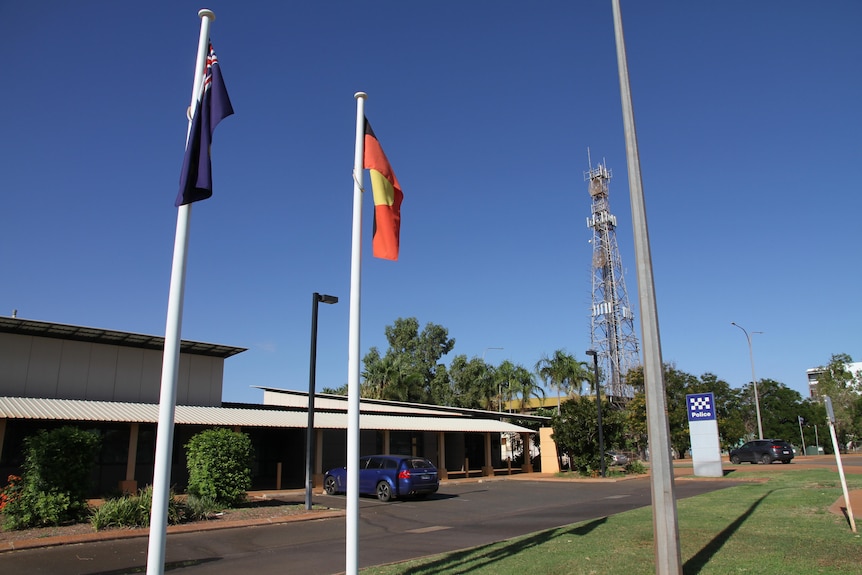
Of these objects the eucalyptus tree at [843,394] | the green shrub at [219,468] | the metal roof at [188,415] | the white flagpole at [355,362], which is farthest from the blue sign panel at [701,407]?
the eucalyptus tree at [843,394]

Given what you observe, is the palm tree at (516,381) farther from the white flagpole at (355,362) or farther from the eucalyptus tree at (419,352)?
the white flagpole at (355,362)

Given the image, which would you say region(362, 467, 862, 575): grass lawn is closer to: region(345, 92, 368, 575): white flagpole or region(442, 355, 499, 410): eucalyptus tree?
region(345, 92, 368, 575): white flagpole

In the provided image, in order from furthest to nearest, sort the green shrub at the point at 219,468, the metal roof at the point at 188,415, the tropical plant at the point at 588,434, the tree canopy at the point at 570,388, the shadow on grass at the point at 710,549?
1. the tree canopy at the point at 570,388
2. the tropical plant at the point at 588,434
3. the metal roof at the point at 188,415
4. the green shrub at the point at 219,468
5. the shadow on grass at the point at 710,549

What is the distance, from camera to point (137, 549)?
11.1 m

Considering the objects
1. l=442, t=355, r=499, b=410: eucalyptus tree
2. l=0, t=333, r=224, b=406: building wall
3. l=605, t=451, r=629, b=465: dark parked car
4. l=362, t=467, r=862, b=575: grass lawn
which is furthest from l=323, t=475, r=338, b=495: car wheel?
l=442, t=355, r=499, b=410: eucalyptus tree

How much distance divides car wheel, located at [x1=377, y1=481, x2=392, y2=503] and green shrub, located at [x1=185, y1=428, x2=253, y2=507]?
4964 millimetres

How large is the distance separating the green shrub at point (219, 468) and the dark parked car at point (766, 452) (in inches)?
1339

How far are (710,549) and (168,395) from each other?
7923 mm

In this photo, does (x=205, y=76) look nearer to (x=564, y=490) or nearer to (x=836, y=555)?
(x=836, y=555)

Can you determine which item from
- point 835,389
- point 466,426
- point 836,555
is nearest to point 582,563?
point 836,555

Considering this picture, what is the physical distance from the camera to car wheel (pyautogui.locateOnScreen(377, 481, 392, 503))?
2017 centimetres

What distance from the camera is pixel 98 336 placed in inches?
894

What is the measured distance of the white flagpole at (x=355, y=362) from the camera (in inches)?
280

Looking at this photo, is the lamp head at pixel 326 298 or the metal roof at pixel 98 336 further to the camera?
the metal roof at pixel 98 336
